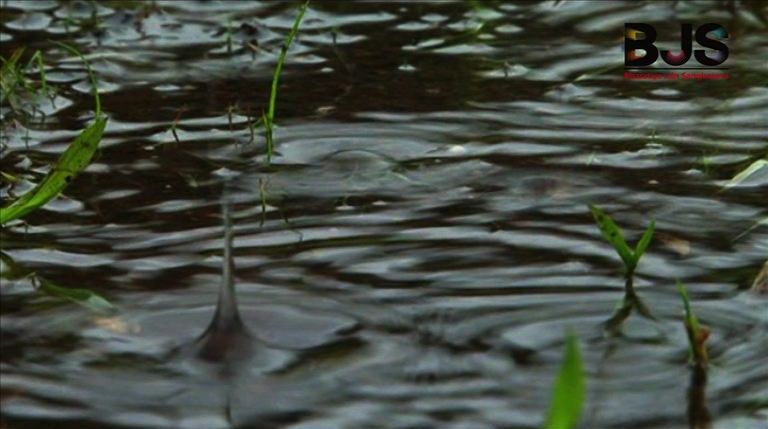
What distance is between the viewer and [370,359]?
2.09 metres

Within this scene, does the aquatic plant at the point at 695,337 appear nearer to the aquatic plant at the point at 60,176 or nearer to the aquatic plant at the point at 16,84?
the aquatic plant at the point at 60,176

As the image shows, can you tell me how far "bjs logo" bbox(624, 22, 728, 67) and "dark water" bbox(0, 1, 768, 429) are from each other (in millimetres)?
35

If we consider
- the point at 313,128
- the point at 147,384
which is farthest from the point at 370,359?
the point at 313,128

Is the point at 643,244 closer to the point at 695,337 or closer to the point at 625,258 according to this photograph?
the point at 625,258

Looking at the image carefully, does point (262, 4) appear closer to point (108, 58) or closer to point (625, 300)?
point (108, 58)

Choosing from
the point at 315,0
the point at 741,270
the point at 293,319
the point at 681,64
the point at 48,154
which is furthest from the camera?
the point at 315,0

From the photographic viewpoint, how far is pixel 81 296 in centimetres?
228

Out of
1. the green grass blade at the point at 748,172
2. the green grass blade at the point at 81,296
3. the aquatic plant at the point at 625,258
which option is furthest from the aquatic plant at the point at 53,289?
the green grass blade at the point at 748,172

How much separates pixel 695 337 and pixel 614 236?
0.29m

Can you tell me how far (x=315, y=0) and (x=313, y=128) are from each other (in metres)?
0.98

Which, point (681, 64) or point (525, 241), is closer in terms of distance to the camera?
point (525, 241)

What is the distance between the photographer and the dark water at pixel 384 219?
201 centimetres

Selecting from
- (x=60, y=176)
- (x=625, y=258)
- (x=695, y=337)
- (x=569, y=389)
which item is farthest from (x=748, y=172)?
(x=569, y=389)

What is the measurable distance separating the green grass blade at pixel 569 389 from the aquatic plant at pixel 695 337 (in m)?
0.44
